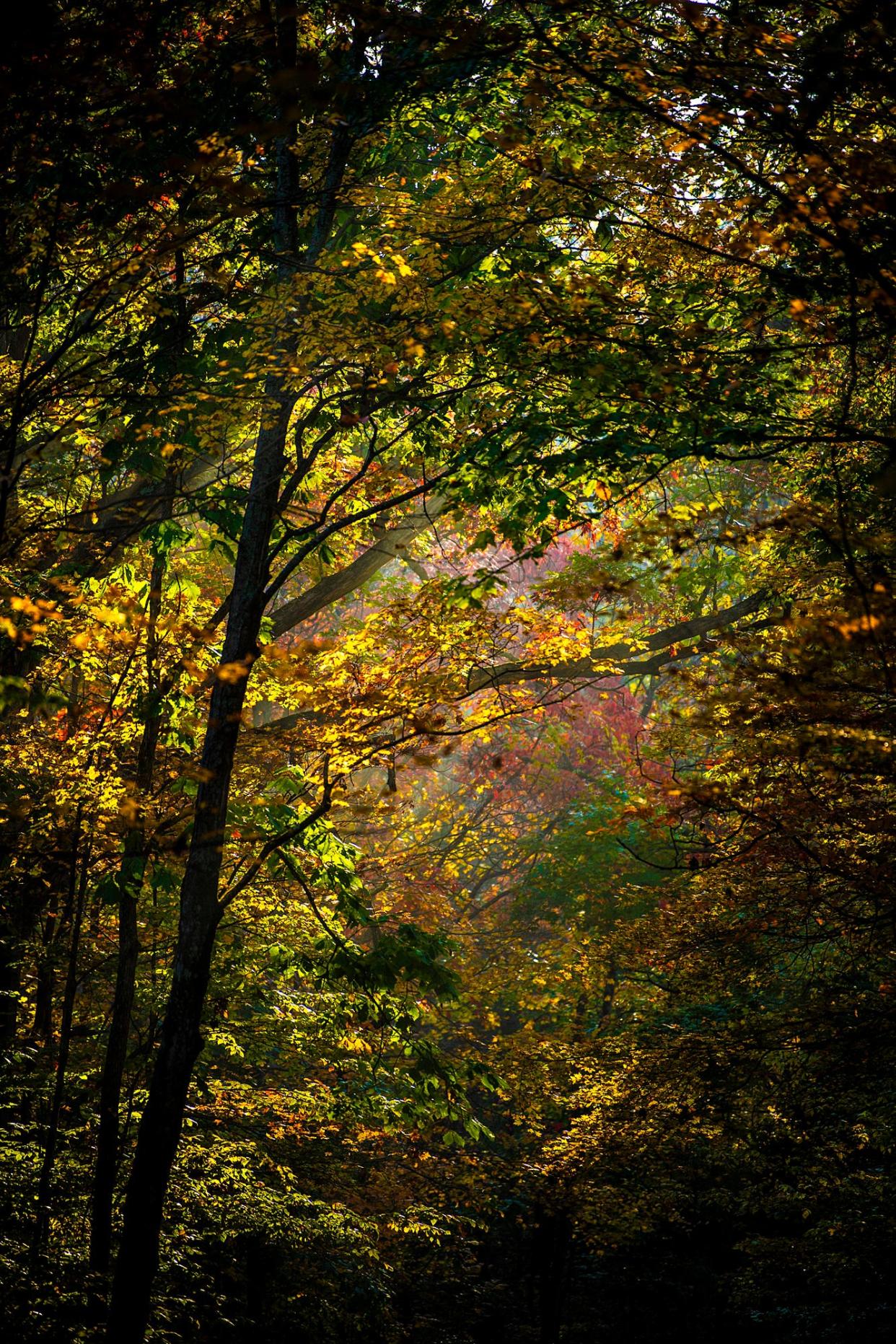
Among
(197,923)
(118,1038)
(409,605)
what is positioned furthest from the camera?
(409,605)

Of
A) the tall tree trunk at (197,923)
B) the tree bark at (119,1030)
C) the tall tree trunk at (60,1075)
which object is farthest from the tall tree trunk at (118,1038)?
the tall tree trunk at (197,923)

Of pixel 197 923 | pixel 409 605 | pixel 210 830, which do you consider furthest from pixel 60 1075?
pixel 409 605

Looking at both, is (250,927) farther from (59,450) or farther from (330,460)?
(59,450)

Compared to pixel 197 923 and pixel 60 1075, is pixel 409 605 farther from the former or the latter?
pixel 60 1075

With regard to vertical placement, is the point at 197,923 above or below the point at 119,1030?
above

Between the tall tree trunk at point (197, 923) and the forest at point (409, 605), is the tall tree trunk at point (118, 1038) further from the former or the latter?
the tall tree trunk at point (197, 923)

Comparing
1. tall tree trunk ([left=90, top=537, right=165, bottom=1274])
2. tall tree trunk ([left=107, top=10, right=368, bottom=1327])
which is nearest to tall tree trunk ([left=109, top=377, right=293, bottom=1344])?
tall tree trunk ([left=107, top=10, right=368, bottom=1327])

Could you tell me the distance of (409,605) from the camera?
8117 millimetres

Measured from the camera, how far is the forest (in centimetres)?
482

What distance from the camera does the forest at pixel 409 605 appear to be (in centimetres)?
482

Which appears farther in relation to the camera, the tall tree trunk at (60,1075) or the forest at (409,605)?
the tall tree trunk at (60,1075)

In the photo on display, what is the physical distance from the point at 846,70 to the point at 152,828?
5477 mm

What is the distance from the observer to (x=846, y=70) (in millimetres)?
4566

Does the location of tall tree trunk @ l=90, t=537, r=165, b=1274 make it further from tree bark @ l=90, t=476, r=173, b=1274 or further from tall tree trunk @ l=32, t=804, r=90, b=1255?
tall tree trunk @ l=32, t=804, r=90, b=1255
